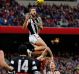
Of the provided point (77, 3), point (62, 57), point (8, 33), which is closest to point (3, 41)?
point (8, 33)

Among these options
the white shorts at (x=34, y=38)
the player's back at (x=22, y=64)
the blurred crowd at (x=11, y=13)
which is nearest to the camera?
the player's back at (x=22, y=64)

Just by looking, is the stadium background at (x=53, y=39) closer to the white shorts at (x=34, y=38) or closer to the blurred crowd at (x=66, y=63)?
the blurred crowd at (x=66, y=63)

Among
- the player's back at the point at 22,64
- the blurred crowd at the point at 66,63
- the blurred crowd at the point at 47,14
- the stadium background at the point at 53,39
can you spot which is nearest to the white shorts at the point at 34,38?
the player's back at the point at 22,64

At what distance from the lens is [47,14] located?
27.4 m

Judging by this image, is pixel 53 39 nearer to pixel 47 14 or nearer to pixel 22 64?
pixel 47 14

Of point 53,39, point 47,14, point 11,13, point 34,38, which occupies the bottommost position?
point 53,39

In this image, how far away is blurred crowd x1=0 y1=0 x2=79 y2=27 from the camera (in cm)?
2494

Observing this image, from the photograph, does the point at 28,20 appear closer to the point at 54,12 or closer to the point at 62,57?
the point at 62,57

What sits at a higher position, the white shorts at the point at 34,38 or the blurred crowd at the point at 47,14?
the white shorts at the point at 34,38

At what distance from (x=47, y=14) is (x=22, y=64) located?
1653 cm

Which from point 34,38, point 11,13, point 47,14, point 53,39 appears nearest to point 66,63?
point 53,39

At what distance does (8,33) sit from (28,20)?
9991 millimetres

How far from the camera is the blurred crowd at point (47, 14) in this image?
24936 millimetres

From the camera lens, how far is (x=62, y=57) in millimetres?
26047
